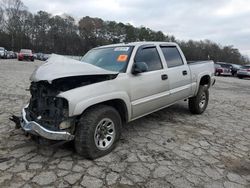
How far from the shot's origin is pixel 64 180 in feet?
10.5

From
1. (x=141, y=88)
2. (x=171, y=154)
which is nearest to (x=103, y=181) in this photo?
(x=171, y=154)

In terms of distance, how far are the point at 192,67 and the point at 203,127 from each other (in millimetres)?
1535

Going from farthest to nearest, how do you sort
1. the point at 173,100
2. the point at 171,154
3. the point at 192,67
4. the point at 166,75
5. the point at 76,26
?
the point at 76,26
the point at 192,67
the point at 173,100
the point at 166,75
the point at 171,154

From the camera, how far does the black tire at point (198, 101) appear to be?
21.1ft

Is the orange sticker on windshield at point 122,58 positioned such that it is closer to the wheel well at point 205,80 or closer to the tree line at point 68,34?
the wheel well at point 205,80

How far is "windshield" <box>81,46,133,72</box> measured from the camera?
14.6 feet

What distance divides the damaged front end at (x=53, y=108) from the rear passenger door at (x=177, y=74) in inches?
70.0

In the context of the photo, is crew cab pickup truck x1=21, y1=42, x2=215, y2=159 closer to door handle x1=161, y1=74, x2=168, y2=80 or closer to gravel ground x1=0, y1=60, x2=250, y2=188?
door handle x1=161, y1=74, x2=168, y2=80

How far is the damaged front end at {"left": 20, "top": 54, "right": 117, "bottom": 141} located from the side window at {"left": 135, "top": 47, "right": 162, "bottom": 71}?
0.93 m

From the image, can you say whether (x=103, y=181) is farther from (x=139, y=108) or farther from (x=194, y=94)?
(x=194, y=94)

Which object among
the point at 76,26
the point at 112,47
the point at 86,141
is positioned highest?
the point at 76,26

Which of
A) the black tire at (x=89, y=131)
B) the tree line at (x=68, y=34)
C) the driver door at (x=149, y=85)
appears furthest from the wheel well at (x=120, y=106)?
the tree line at (x=68, y=34)

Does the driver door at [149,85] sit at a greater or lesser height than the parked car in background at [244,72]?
greater

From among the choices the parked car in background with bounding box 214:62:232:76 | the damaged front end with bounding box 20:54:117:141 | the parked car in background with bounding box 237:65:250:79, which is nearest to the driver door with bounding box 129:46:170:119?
the damaged front end with bounding box 20:54:117:141
